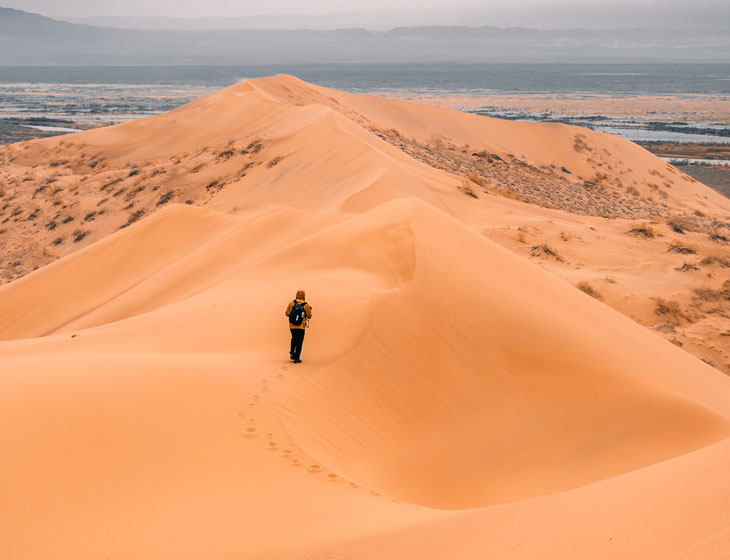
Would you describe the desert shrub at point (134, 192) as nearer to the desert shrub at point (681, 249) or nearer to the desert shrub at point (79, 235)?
the desert shrub at point (79, 235)

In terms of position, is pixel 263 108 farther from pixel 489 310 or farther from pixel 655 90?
pixel 655 90

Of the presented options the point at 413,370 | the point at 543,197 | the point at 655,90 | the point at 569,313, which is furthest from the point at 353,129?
the point at 655,90

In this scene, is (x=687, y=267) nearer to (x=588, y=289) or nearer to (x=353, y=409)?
(x=588, y=289)

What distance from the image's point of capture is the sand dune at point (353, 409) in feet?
13.6

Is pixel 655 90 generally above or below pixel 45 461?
above

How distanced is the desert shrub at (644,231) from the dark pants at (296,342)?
1541 centimetres

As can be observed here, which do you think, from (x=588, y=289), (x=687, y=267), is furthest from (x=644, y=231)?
(x=588, y=289)

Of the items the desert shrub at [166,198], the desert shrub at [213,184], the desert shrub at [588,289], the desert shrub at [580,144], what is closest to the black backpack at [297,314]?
the desert shrub at [588,289]

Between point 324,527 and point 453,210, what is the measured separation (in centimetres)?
1508

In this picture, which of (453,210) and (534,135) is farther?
(534,135)

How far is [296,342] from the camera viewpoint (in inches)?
288

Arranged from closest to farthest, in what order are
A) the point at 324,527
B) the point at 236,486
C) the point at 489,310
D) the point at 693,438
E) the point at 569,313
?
the point at 324,527 < the point at 236,486 < the point at 693,438 < the point at 489,310 < the point at 569,313

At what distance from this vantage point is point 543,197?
2991cm

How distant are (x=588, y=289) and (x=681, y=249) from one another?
19.3 feet
